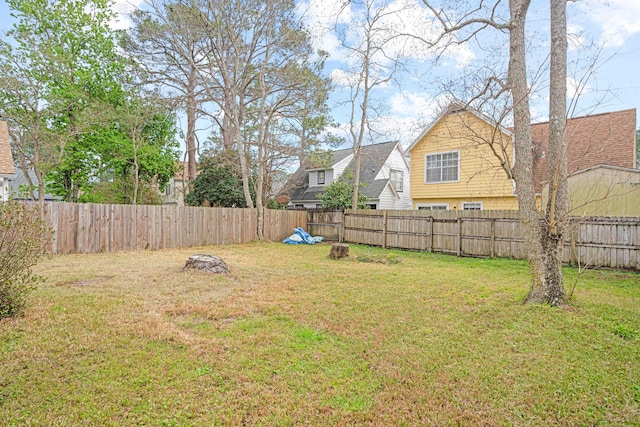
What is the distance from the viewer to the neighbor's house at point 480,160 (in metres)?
11.5

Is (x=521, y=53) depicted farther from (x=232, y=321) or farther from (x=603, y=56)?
(x=232, y=321)

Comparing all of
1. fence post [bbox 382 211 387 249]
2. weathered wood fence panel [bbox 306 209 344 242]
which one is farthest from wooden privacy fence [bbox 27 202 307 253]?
fence post [bbox 382 211 387 249]

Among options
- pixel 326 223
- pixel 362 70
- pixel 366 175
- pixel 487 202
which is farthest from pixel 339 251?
pixel 366 175

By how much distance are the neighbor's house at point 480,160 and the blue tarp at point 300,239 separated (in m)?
5.39

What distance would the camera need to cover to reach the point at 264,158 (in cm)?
1489

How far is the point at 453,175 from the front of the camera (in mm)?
14680

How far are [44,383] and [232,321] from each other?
68.8 inches

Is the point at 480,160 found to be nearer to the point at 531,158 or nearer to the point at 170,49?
the point at 531,158

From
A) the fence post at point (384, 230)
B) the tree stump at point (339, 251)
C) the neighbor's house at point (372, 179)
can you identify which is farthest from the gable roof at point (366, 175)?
the tree stump at point (339, 251)

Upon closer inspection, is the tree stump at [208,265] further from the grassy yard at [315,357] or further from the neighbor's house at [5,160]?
the neighbor's house at [5,160]

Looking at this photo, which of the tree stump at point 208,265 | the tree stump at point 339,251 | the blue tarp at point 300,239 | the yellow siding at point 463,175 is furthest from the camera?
the blue tarp at point 300,239

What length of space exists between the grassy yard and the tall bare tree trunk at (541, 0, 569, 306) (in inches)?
18.3

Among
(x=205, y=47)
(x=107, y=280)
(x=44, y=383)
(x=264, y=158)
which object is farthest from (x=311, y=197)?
(x=44, y=383)

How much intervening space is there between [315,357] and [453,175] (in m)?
13.4
